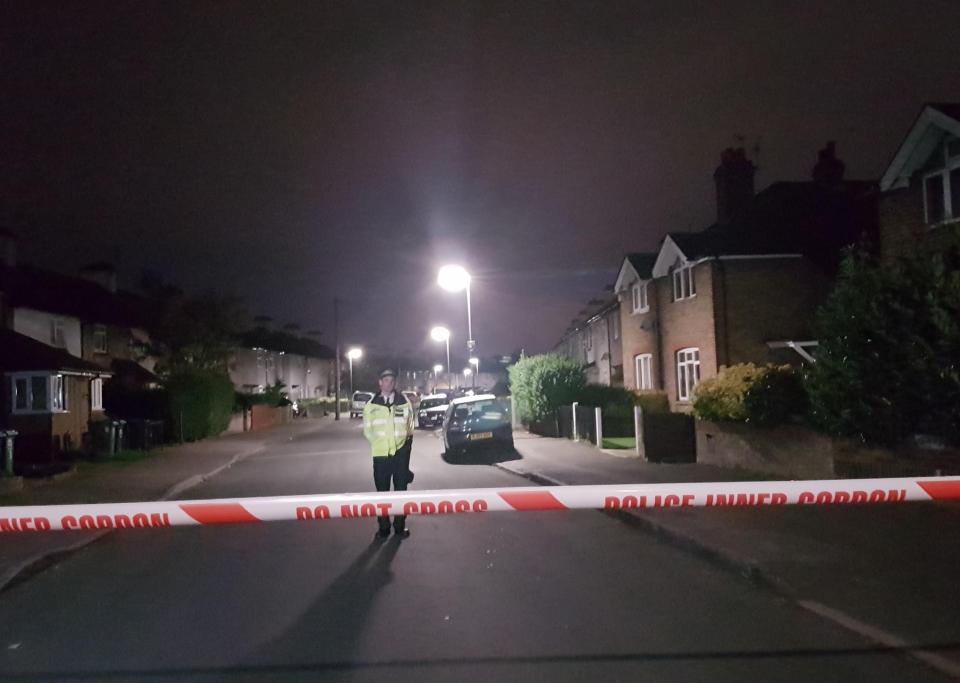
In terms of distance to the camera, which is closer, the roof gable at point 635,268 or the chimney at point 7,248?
the roof gable at point 635,268

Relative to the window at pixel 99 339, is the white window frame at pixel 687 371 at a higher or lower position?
lower

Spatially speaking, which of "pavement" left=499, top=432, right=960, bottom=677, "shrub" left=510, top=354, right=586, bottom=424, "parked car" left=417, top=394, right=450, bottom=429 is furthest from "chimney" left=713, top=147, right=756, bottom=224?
"pavement" left=499, top=432, right=960, bottom=677

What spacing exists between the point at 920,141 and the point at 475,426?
11.1m

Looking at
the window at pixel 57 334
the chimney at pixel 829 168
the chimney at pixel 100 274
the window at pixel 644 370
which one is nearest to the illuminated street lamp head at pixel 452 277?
the window at pixel 644 370

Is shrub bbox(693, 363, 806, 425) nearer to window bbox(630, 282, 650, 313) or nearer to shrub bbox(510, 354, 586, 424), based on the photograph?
shrub bbox(510, 354, 586, 424)

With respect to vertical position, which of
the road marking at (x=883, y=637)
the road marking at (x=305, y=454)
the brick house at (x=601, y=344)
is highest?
the brick house at (x=601, y=344)

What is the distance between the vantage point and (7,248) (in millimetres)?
38812

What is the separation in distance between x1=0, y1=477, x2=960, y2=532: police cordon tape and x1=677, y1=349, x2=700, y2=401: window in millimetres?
22706

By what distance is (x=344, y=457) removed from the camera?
2439 centimetres

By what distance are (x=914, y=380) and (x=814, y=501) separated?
24.4 ft

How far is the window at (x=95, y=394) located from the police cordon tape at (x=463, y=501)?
90.4 ft

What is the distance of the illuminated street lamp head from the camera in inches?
999

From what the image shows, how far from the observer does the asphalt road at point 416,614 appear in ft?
18.5

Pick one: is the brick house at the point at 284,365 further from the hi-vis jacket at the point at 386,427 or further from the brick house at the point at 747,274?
the hi-vis jacket at the point at 386,427
